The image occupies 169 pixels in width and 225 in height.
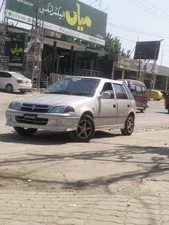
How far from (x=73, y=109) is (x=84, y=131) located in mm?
737

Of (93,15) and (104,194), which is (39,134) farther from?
(93,15)

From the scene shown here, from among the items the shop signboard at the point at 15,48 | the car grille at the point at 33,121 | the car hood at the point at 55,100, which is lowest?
the car grille at the point at 33,121

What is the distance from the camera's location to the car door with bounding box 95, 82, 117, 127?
10.5 meters

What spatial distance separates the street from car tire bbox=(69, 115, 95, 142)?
0.38 m

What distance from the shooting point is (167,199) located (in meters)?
5.20

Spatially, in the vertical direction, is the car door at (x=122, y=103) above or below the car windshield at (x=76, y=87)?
below

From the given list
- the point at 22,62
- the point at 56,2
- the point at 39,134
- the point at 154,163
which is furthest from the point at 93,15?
the point at 154,163

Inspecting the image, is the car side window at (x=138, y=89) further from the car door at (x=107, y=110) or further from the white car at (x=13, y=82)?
the car door at (x=107, y=110)

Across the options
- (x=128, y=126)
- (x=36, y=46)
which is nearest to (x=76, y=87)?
(x=128, y=126)

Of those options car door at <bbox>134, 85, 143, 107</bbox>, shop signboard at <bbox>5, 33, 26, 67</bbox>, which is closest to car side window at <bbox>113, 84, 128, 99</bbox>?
car door at <bbox>134, 85, 143, 107</bbox>

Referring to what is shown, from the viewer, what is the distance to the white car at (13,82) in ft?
98.0

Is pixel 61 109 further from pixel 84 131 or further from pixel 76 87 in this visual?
pixel 76 87

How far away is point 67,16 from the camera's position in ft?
135

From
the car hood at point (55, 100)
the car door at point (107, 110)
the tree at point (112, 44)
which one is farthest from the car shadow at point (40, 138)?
the tree at point (112, 44)
